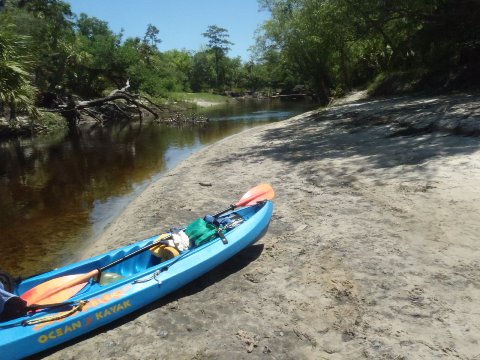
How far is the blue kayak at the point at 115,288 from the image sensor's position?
4094 millimetres

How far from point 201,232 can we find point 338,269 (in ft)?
6.56

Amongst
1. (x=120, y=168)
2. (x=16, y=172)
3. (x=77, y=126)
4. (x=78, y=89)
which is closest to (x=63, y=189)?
(x=120, y=168)

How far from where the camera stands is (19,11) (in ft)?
95.3

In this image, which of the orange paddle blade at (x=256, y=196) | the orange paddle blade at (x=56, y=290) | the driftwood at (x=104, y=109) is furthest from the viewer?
the driftwood at (x=104, y=109)

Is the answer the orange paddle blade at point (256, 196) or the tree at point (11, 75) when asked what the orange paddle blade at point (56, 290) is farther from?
the tree at point (11, 75)

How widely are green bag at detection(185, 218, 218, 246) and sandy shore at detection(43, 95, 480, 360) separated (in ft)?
1.64

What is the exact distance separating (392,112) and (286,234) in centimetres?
1012

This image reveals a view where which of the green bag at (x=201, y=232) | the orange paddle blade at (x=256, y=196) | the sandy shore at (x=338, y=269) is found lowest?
the sandy shore at (x=338, y=269)

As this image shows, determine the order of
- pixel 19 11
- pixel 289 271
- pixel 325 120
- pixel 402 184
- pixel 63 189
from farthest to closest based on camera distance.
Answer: pixel 19 11
pixel 325 120
pixel 63 189
pixel 402 184
pixel 289 271

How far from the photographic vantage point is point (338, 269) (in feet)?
17.2

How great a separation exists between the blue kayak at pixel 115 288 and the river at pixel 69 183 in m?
2.05

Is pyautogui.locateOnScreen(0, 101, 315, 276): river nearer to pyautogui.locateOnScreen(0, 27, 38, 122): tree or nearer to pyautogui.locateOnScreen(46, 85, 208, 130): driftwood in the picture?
pyautogui.locateOnScreen(0, 27, 38, 122): tree

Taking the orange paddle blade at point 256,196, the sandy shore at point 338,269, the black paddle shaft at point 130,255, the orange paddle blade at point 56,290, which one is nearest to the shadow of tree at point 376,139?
the sandy shore at point 338,269

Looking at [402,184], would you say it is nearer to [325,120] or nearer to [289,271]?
[289,271]
